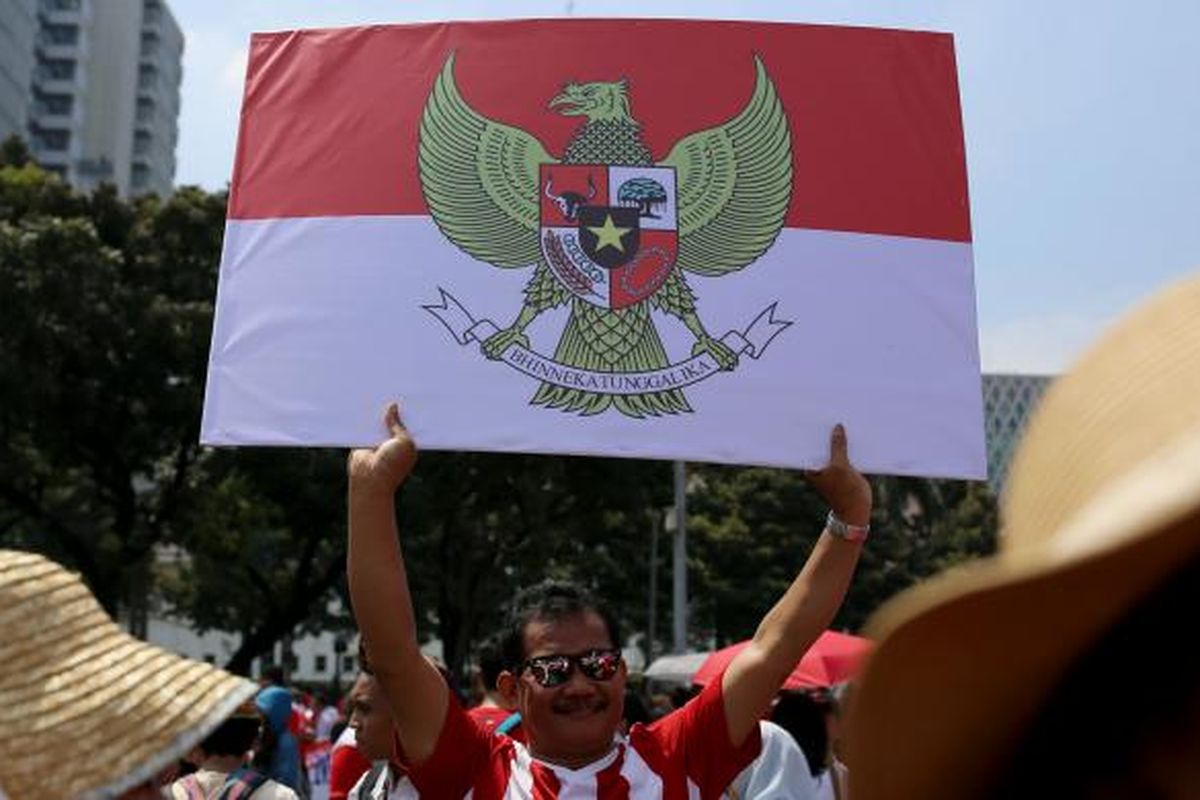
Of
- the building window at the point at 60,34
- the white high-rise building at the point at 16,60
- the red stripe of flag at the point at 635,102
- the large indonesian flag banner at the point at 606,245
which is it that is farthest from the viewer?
the building window at the point at 60,34

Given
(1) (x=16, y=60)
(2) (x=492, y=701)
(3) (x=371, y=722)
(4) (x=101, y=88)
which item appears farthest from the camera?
(4) (x=101, y=88)

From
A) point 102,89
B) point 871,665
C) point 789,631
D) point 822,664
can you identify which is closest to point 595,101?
point 789,631

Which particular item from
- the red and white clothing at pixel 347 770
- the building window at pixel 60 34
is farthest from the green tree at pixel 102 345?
the building window at pixel 60 34

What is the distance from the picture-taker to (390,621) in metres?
3.03

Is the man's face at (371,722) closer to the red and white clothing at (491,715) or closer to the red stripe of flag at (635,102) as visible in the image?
the red and white clothing at (491,715)

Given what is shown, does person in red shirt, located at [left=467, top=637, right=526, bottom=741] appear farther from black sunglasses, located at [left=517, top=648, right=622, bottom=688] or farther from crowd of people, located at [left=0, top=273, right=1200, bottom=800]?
black sunglasses, located at [left=517, top=648, right=622, bottom=688]

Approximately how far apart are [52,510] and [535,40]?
25.0 meters

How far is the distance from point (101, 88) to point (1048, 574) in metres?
106

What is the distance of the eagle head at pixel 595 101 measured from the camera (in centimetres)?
438

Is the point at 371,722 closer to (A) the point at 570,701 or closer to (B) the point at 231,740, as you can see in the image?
(B) the point at 231,740

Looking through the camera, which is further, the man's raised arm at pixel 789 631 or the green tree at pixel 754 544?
the green tree at pixel 754 544

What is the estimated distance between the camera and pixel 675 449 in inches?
158

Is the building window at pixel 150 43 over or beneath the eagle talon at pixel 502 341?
over

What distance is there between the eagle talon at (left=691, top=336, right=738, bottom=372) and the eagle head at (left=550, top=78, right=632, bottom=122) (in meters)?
0.72
